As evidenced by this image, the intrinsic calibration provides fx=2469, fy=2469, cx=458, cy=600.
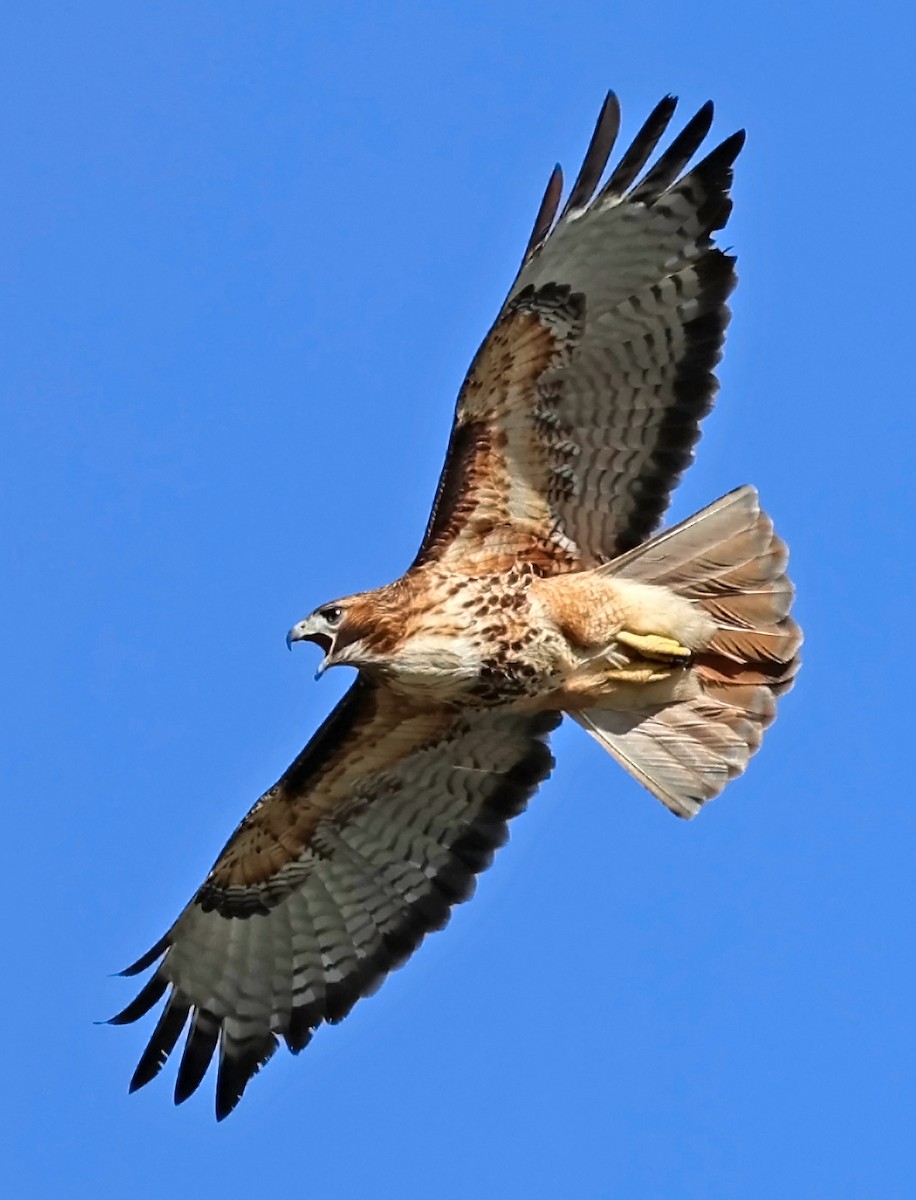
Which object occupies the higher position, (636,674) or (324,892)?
(636,674)

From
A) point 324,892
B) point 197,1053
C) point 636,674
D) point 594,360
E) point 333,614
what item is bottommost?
point 197,1053

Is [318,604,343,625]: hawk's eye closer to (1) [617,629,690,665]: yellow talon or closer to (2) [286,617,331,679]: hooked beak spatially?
(2) [286,617,331,679]: hooked beak

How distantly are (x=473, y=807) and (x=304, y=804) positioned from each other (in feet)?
2.67

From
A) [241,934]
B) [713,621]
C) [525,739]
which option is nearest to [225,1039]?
[241,934]

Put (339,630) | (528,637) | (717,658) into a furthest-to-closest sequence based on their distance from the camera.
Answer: (717,658) < (528,637) < (339,630)

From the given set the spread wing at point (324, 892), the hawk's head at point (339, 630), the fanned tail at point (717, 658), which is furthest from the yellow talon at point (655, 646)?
the hawk's head at point (339, 630)

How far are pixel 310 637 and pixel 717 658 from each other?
202cm

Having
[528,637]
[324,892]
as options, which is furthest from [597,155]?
[324,892]

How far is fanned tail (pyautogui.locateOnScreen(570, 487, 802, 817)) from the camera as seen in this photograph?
37.2 feet

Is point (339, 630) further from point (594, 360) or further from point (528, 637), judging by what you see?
point (594, 360)

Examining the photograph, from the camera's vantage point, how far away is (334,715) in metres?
11.6

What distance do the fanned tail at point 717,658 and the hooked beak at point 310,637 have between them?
1.43 metres

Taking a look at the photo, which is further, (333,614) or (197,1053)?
(197,1053)

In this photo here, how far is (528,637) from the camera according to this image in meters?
11.0
